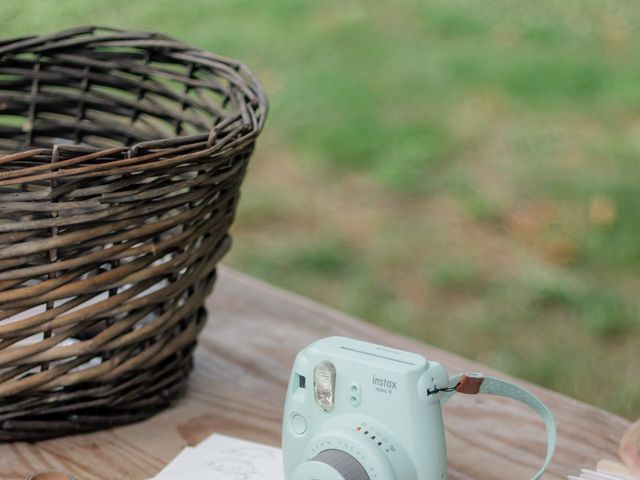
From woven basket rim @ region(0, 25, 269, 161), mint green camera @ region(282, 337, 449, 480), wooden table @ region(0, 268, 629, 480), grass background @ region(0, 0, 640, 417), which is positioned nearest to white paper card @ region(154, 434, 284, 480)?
wooden table @ region(0, 268, 629, 480)

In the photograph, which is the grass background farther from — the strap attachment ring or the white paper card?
the strap attachment ring

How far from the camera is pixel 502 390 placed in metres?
0.63

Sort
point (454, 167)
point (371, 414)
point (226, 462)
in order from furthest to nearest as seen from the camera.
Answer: point (454, 167), point (226, 462), point (371, 414)

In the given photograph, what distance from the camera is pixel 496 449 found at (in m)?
0.76

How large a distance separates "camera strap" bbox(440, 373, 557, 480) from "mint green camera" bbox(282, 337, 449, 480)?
3cm

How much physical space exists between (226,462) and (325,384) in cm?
16

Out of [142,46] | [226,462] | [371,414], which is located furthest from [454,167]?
[371,414]

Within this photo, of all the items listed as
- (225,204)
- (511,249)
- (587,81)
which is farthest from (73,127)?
(587,81)

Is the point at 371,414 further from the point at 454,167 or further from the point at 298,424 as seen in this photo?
the point at 454,167

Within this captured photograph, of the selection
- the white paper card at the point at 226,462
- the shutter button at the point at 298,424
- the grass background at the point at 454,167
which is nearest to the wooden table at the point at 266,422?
the white paper card at the point at 226,462

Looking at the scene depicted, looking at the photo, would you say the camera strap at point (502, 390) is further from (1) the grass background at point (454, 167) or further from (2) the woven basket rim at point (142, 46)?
(1) the grass background at point (454, 167)

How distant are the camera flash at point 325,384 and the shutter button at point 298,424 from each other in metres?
0.02

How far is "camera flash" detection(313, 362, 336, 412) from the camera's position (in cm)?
59

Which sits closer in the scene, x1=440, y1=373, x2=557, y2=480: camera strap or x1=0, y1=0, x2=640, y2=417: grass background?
x1=440, y1=373, x2=557, y2=480: camera strap
